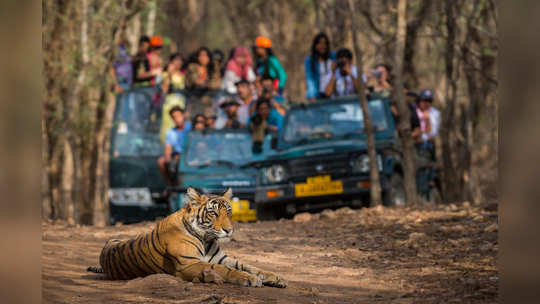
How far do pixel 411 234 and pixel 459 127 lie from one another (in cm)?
1121

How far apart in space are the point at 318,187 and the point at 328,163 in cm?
36


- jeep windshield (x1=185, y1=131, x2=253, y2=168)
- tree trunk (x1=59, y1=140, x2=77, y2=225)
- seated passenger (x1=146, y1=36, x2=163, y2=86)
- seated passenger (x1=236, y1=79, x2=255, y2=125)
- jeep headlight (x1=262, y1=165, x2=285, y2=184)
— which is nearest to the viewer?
jeep headlight (x1=262, y1=165, x2=285, y2=184)

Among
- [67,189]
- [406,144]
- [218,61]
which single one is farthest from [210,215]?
[67,189]

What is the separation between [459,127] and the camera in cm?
1995

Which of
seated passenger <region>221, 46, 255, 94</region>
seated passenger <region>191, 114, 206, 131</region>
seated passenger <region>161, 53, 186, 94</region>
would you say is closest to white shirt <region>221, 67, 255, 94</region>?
seated passenger <region>221, 46, 255, 94</region>

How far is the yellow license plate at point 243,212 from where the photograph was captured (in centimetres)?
1248

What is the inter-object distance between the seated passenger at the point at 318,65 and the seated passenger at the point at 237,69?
74.8 inches

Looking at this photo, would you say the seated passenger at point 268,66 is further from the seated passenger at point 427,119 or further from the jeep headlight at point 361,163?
the jeep headlight at point 361,163

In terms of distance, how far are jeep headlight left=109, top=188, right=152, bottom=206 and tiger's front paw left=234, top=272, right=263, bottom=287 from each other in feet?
30.5

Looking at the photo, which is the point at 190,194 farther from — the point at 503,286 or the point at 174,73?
the point at 174,73

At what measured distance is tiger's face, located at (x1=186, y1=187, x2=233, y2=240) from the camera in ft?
20.6

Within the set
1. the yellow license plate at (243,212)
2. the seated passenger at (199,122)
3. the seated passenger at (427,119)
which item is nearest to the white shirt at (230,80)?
the seated passenger at (199,122)

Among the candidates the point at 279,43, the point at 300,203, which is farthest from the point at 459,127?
the point at 300,203

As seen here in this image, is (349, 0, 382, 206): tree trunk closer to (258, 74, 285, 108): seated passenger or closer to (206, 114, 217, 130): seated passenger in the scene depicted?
(258, 74, 285, 108): seated passenger
